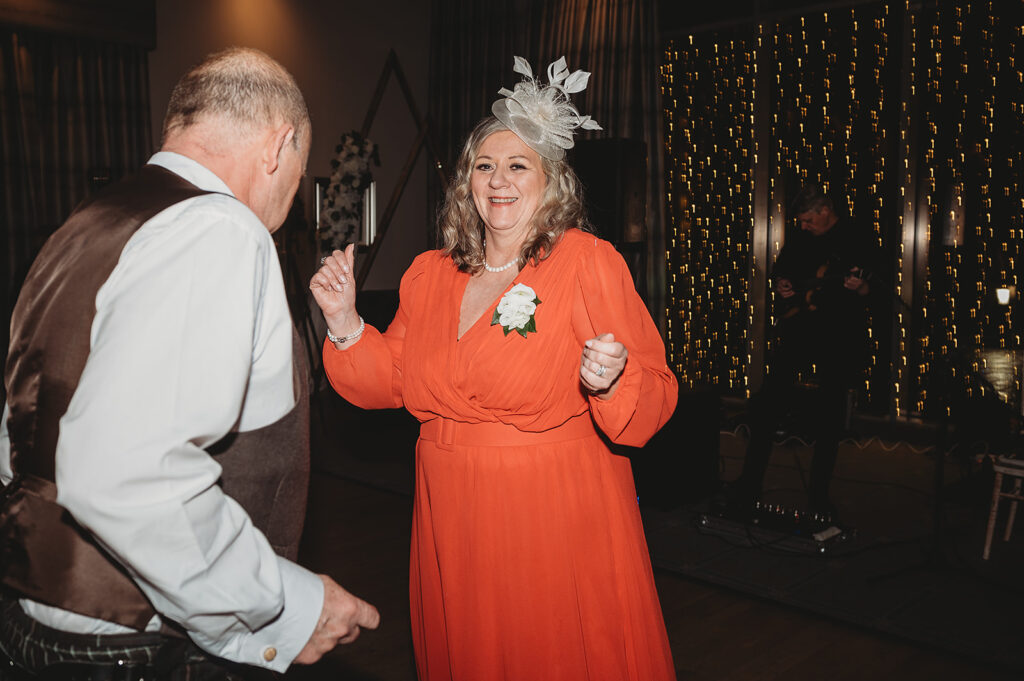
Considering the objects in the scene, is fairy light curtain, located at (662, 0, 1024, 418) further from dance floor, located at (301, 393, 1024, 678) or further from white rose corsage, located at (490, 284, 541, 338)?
white rose corsage, located at (490, 284, 541, 338)

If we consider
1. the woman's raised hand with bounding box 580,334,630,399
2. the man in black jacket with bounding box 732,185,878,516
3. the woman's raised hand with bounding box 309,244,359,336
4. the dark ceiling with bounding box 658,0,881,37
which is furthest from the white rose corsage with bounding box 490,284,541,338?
→ the dark ceiling with bounding box 658,0,881,37

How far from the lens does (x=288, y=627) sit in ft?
3.57

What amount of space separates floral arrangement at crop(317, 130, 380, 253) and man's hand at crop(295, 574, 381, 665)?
5.34m

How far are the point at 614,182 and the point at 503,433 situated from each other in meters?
3.33

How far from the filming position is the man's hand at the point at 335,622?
112 centimetres

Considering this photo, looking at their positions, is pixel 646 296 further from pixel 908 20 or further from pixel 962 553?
pixel 962 553

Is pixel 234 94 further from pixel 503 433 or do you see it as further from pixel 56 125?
pixel 56 125

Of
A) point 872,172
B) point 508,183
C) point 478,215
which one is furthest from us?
point 872,172

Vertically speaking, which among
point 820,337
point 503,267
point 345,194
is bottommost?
point 820,337

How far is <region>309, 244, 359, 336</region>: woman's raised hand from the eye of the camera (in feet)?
6.56

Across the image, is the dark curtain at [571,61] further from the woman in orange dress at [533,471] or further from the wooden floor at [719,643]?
the woman in orange dress at [533,471]

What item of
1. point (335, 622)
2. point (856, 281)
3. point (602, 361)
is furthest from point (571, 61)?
point (335, 622)

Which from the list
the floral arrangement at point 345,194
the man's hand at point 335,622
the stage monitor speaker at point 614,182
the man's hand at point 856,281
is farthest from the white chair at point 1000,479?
the floral arrangement at point 345,194

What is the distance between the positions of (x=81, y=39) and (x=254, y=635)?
616 centimetres
